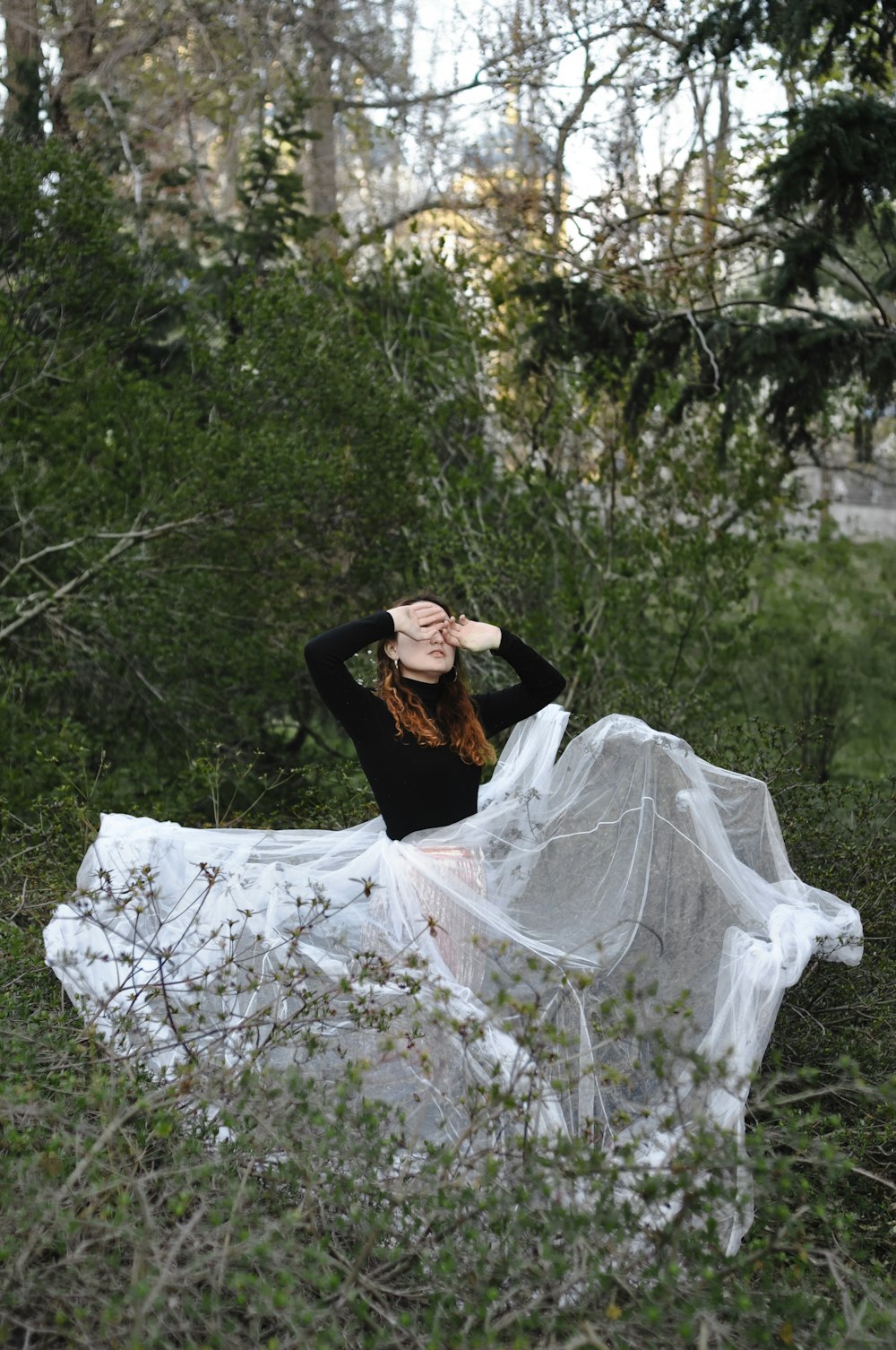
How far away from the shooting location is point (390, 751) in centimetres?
425

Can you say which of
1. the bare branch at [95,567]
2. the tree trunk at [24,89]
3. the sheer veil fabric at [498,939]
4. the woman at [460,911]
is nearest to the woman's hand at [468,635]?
the woman at [460,911]

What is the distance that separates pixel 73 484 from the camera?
9.36 m

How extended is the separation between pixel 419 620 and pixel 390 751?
44 centimetres

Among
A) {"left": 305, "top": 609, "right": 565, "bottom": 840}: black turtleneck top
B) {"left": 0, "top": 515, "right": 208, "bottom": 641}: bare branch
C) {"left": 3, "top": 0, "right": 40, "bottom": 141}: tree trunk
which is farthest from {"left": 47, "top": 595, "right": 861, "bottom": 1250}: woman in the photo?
{"left": 3, "top": 0, "right": 40, "bottom": 141}: tree trunk

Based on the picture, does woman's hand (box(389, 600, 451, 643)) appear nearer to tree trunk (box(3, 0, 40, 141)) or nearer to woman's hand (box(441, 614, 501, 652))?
woman's hand (box(441, 614, 501, 652))

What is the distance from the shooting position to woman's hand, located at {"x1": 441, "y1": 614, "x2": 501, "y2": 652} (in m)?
4.43

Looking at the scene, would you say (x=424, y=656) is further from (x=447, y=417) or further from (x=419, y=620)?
(x=447, y=417)

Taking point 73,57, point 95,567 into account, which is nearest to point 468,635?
point 95,567

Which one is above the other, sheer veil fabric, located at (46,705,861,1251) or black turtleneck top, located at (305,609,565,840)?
black turtleneck top, located at (305,609,565,840)

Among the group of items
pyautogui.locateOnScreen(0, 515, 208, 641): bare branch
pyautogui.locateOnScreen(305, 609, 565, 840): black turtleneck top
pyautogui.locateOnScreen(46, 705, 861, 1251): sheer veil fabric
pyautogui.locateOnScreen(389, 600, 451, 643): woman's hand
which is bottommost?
pyautogui.locateOnScreen(0, 515, 208, 641): bare branch

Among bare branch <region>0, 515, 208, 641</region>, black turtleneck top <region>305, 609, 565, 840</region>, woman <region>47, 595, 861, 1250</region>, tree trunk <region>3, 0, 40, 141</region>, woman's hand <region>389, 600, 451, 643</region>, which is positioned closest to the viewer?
woman <region>47, 595, 861, 1250</region>

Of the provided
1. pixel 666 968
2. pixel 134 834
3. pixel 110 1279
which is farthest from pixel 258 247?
pixel 110 1279

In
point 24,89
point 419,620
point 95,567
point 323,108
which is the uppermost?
point 24,89

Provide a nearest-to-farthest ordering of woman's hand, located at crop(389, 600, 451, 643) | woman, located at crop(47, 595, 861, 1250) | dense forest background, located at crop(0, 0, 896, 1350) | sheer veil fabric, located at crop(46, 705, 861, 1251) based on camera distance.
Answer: sheer veil fabric, located at crop(46, 705, 861, 1251) < woman, located at crop(47, 595, 861, 1250) < woman's hand, located at crop(389, 600, 451, 643) < dense forest background, located at crop(0, 0, 896, 1350)
